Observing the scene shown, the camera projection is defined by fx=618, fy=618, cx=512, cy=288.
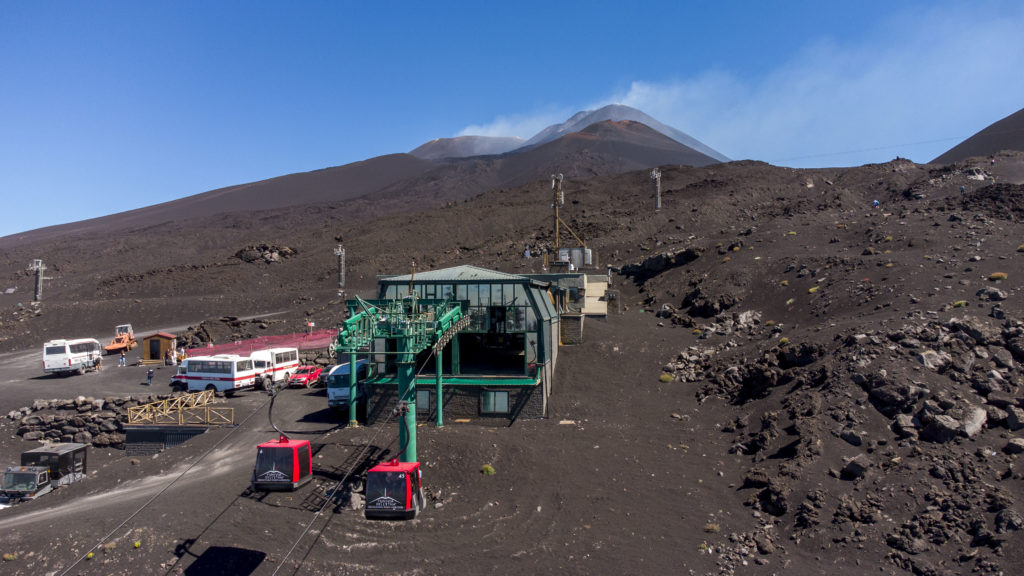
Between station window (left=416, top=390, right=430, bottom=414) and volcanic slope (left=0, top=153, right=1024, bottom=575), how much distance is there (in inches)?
69.0

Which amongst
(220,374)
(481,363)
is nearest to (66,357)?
(220,374)

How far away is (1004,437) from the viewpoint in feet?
59.0

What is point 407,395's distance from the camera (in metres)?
19.6

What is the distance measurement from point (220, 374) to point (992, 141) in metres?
148

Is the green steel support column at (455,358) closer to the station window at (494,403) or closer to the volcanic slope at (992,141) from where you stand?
the station window at (494,403)

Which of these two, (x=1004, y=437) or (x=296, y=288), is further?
(x=296, y=288)

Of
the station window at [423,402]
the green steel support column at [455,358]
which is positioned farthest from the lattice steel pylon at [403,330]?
the green steel support column at [455,358]

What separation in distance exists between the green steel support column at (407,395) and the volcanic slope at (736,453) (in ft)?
5.68

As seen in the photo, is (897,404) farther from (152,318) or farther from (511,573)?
(152,318)

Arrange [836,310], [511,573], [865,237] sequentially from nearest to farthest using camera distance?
[511,573], [836,310], [865,237]

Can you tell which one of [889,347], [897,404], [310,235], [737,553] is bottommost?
[737,553]

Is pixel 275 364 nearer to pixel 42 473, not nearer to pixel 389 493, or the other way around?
pixel 42 473

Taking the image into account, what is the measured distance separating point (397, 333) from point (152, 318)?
53.0 meters

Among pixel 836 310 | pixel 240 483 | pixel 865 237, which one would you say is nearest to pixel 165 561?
pixel 240 483
